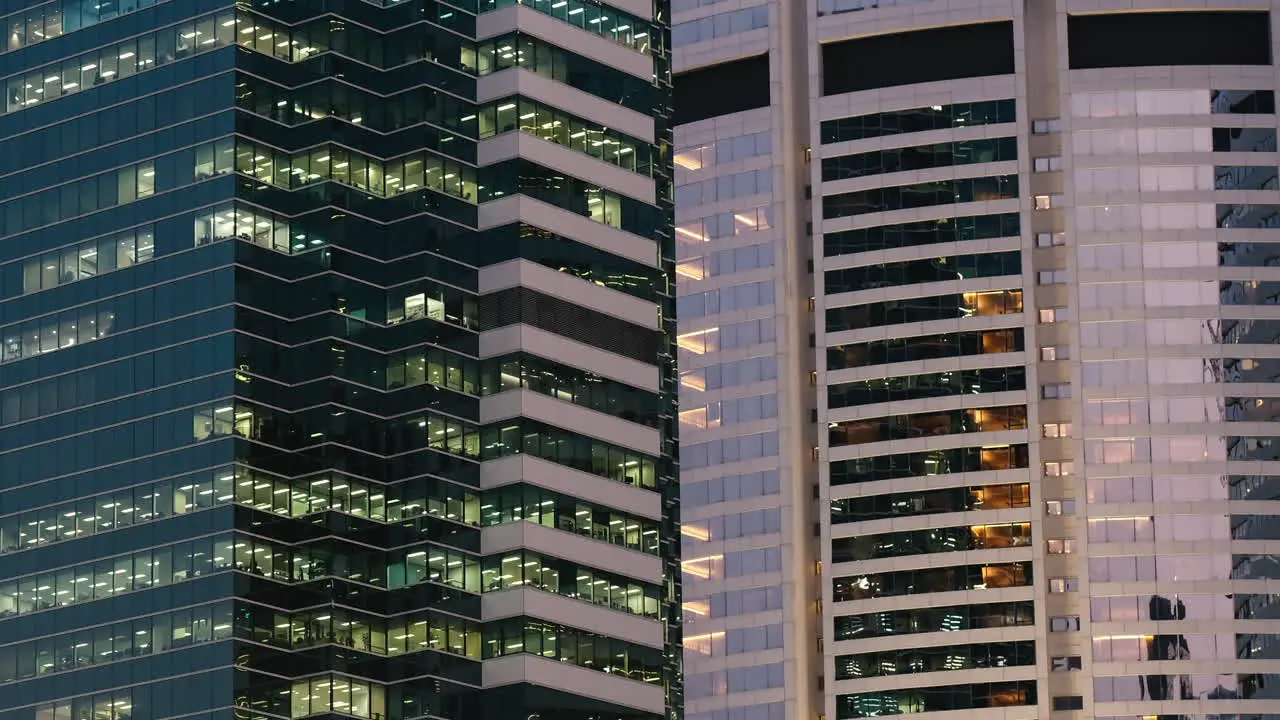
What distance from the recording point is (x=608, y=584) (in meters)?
189

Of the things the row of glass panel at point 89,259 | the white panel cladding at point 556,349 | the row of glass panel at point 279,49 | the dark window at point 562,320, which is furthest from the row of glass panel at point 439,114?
the white panel cladding at point 556,349

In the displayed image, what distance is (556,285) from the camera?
629ft

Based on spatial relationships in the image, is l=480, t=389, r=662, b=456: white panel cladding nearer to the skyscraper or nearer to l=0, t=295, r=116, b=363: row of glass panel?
the skyscraper

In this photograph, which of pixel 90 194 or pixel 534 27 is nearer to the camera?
pixel 90 194

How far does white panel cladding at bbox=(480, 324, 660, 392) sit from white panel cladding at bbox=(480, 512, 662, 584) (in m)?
6.98

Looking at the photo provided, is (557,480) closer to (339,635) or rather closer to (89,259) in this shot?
(339,635)

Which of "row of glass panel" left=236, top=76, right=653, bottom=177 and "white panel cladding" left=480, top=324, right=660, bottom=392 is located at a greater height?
"row of glass panel" left=236, top=76, right=653, bottom=177

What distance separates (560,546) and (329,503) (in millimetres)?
13367

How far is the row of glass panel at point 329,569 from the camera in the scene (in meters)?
182

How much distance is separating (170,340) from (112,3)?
23219 millimetres

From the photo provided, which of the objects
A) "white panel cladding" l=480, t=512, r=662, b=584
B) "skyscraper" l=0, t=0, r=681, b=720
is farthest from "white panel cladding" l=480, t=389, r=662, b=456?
"white panel cladding" l=480, t=512, r=662, b=584

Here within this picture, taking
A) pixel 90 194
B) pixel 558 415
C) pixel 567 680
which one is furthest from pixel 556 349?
pixel 90 194

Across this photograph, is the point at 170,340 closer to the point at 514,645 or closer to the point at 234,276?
the point at 234,276

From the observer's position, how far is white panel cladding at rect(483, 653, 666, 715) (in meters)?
182
